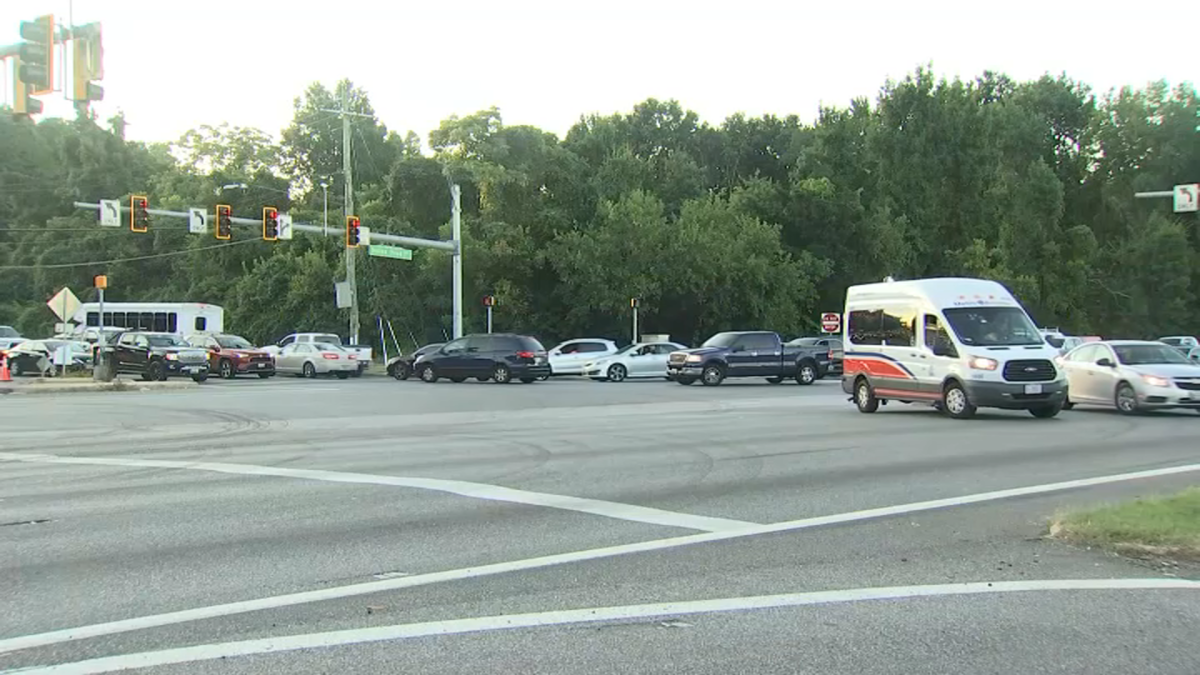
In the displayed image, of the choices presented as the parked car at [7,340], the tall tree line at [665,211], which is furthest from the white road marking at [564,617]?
the parked car at [7,340]

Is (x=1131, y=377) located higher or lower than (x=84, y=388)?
higher

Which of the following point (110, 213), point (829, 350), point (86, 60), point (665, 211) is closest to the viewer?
point (86, 60)

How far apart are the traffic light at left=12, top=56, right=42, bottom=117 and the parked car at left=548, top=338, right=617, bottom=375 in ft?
80.2

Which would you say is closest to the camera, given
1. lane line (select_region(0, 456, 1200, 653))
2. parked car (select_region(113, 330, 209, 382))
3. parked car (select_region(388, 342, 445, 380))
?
lane line (select_region(0, 456, 1200, 653))

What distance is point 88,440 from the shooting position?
573 inches

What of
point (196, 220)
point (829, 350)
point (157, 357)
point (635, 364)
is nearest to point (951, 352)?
point (829, 350)

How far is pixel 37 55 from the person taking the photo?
1374 cm

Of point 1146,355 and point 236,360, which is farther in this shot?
point 236,360

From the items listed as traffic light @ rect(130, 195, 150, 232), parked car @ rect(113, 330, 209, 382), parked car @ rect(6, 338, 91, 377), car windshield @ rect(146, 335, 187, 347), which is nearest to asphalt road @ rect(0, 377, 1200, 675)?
traffic light @ rect(130, 195, 150, 232)

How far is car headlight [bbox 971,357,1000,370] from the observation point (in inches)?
658

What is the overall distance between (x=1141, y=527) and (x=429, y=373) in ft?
94.0

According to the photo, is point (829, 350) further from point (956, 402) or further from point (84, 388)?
point (84, 388)

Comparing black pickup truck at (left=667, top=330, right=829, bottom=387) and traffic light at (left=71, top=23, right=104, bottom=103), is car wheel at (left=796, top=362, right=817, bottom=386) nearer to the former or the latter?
black pickup truck at (left=667, top=330, right=829, bottom=387)

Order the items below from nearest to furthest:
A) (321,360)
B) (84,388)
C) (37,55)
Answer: (37,55), (84,388), (321,360)
